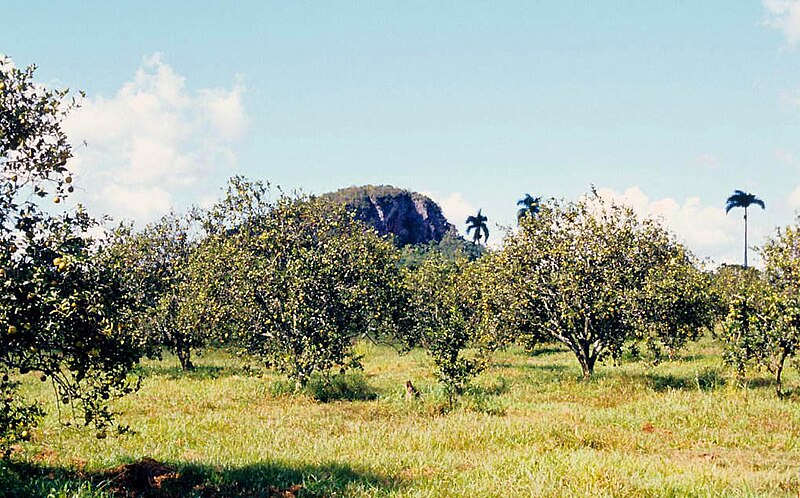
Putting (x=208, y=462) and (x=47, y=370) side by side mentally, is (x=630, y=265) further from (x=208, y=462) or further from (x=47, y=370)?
(x=47, y=370)

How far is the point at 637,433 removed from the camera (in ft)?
49.4

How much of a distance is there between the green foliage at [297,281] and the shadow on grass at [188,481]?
9.28 metres

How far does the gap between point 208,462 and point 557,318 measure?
15771mm

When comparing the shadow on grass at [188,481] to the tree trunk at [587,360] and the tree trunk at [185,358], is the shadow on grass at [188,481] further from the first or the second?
the tree trunk at [185,358]

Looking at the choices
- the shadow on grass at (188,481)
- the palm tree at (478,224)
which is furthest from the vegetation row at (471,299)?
the palm tree at (478,224)

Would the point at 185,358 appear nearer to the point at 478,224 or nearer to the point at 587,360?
the point at 587,360

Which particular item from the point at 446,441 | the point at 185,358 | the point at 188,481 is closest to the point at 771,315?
the point at 446,441

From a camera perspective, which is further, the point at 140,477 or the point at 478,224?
the point at 478,224

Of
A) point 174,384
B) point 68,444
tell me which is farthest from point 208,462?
point 174,384

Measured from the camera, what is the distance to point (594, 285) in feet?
75.6

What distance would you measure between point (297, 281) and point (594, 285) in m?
10.7

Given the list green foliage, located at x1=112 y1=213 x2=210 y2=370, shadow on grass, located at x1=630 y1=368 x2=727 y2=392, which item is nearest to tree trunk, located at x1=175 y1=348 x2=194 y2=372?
green foliage, located at x1=112 y1=213 x2=210 y2=370

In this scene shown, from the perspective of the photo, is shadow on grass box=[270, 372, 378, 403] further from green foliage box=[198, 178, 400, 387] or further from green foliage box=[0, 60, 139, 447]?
green foliage box=[0, 60, 139, 447]

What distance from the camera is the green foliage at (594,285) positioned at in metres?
22.0
